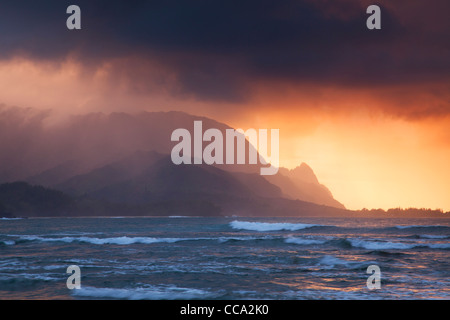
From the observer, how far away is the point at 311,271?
87.8ft

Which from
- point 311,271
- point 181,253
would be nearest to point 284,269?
point 311,271

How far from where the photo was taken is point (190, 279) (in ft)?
78.0

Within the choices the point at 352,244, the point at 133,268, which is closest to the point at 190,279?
the point at 133,268

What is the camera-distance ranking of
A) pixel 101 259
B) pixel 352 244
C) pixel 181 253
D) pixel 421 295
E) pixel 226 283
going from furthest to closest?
pixel 352 244
pixel 181 253
pixel 101 259
pixel 226 283
pixel 421 295

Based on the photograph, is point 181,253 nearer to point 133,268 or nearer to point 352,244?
point 133,268

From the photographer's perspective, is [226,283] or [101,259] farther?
[101,259]
